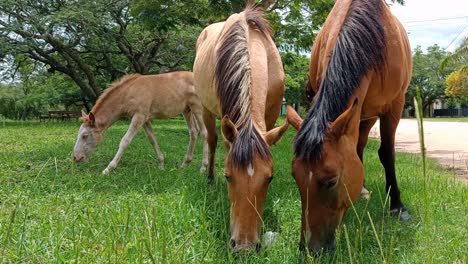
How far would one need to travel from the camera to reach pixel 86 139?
7199 millimetres

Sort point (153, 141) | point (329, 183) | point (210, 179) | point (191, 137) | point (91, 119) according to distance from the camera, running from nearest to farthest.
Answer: point (329, 183)
point (210, 179)
point (91, 119)
point (153, 141)
point (191, 137)

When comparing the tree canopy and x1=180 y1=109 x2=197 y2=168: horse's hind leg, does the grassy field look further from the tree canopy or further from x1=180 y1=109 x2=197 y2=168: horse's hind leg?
the tree canopy

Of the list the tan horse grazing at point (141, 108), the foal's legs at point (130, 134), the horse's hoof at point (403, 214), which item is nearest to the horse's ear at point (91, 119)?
the tan horse grazing at point (141, 108)

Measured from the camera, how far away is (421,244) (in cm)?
311

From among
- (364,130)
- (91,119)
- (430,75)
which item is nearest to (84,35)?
(91,119)

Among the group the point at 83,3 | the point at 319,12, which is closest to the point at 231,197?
the point at 319,12

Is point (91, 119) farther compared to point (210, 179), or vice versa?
point (91, 119)

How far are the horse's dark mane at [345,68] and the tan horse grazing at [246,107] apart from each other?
1.17 ft

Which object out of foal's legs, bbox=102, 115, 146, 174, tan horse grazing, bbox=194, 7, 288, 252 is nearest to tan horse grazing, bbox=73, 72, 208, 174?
foal's legs, bbox=102, 115, 146, 174

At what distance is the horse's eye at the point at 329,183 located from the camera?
2.64m

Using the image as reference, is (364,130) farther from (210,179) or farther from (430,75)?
(430,75)

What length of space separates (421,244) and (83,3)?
1826cm

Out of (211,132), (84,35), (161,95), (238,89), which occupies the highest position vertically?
(84,35)

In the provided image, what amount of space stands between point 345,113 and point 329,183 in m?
0.47
